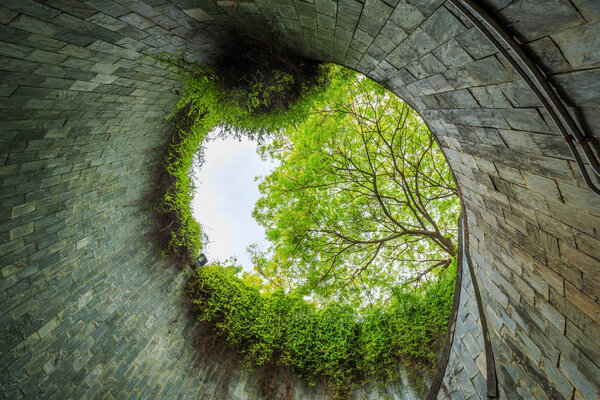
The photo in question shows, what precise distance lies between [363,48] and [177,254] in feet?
17.8

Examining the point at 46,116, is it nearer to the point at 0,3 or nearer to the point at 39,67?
the point at 39,67

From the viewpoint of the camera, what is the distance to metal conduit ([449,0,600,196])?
4.10ft

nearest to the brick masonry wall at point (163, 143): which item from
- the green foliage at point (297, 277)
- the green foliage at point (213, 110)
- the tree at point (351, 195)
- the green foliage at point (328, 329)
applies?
the green foliage at point (213, 110)

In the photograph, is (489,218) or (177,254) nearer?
(489,218)

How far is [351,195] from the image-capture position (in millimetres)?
7418

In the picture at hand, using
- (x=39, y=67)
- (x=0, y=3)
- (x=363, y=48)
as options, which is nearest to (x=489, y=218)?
(x=363, y=48)

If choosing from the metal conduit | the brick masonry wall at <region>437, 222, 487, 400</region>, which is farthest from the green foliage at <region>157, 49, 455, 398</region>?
the metal conduit

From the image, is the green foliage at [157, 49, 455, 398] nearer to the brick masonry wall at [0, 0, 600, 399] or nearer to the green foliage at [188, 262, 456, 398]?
the green foliage at [188, 262, 456, 398]

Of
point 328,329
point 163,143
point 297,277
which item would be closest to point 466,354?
point 328,329

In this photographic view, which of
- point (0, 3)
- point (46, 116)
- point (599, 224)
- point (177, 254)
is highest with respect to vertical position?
point (599, 224)

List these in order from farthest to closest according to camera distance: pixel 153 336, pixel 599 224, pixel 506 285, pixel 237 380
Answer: pixel 237 380 < pixel 153 336 < pixel 506 285 < pixel 599 224

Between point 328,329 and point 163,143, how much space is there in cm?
547

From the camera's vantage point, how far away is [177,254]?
5762mm

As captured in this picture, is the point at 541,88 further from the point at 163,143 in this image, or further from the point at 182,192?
the point at 182,192
